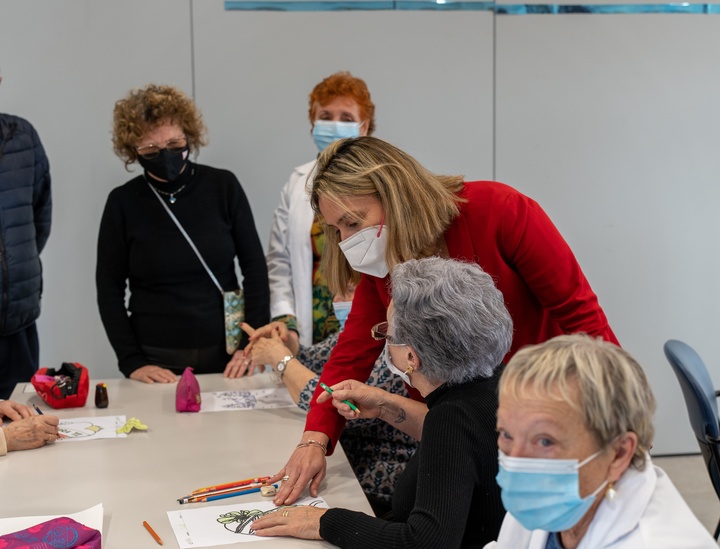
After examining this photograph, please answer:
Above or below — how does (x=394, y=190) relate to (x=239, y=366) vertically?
above

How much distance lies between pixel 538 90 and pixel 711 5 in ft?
3.50

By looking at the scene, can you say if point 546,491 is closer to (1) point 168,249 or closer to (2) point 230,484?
(2) point 230,484

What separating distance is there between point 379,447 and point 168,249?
1.25m

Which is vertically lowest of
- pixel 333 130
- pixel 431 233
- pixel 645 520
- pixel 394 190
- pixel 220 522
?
pixel 220 522

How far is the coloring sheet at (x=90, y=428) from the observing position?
2.43 meters

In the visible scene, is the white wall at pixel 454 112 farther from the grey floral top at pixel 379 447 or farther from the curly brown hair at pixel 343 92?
the grey floral top at pixel 379 447

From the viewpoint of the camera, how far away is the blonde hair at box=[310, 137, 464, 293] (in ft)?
6.70

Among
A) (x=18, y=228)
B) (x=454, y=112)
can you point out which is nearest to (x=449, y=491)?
(x=18, y=228)

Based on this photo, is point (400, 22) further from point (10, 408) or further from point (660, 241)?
point (10, 408)

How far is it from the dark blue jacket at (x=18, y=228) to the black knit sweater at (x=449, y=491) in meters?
2.15

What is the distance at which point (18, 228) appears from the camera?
3375mm

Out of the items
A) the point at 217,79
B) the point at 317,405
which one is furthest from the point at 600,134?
the point at 317,405

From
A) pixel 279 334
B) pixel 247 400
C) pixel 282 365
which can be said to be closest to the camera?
pixel 282 365

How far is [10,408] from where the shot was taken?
2.48 metres
